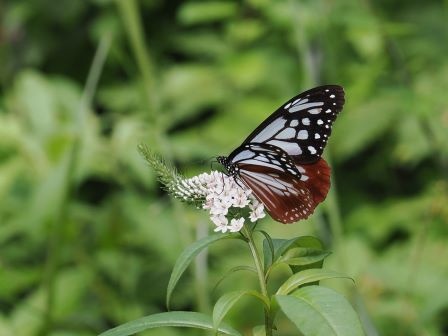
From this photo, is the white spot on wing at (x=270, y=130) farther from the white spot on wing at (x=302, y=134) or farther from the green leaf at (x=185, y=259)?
the green leaf at (x=185, y=259)

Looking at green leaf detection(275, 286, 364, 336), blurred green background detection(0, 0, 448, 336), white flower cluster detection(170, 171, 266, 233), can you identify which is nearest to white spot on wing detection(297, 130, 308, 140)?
white flower cluster detection(170, 171, 266, 233)

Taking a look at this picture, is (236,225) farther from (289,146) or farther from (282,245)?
(289,146)

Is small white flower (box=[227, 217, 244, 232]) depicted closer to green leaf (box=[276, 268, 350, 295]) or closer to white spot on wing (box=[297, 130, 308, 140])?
green leaf (box=[276, 268, 350, 295])

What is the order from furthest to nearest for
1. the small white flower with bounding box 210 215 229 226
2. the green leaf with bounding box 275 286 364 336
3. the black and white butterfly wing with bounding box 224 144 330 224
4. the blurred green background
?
1. the blurred green background
2. the black and white butterfly wing with bounding box 224 144 330 224
3. the small white flower with bounding box 210 215 229 226
4. the green leaf with bounding box 275 286 364 336

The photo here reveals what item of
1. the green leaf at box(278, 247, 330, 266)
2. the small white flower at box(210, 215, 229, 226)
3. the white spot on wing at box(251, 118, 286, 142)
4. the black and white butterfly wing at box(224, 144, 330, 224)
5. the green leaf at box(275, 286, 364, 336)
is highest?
the white spot on wing at box(251, 118, 286, 142)

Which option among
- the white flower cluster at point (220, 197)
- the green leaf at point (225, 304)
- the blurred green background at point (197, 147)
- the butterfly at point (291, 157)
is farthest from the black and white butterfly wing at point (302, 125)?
the blurred green background at point (197, 147)

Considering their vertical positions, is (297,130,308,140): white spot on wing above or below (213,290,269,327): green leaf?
above

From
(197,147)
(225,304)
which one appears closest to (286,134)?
(225,304)

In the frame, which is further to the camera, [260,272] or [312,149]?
[312,149]
